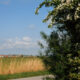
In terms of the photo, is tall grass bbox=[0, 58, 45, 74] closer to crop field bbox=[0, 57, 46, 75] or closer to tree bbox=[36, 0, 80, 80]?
crop field bbox=[0, 57, 46, 75]

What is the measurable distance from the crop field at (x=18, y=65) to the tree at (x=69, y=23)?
12140mm

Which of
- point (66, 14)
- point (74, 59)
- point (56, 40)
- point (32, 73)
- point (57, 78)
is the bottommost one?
point (32, 73)

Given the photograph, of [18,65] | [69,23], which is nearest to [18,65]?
[18,65]

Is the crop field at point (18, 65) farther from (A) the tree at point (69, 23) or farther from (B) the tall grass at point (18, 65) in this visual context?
(A) the tree at point (69, 23)

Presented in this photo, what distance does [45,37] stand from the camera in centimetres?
869

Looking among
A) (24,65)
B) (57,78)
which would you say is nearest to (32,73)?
(24,65)

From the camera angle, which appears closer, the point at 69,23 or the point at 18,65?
the point at 69,23

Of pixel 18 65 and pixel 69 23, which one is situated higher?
pixel 69 23

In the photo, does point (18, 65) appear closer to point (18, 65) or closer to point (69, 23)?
point (18, 65)

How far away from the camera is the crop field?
20.1 meters

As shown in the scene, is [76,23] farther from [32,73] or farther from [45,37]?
[32,73]

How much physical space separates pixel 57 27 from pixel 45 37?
1.70 ft

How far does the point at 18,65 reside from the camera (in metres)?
21.2

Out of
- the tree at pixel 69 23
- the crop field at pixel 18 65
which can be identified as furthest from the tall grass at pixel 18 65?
the tree at pixel 69 23
